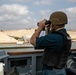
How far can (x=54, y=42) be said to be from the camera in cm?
238

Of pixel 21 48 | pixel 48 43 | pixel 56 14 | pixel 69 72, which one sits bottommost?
pixel 69 72

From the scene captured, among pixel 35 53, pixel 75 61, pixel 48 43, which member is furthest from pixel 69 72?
pixel 48 43

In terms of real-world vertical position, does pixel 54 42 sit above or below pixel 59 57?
above

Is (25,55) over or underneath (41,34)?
underneath

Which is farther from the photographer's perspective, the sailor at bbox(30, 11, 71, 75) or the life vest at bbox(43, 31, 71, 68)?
the life vest at bbox(43, 31, 71, 68)

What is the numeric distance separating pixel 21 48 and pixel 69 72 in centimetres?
101

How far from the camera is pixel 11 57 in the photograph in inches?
136

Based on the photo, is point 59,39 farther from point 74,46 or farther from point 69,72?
point 74,46

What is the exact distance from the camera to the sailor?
2.38m

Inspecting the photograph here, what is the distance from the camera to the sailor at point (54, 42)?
2.38 metres

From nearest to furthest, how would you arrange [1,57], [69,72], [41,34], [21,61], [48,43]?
[48,43] → [41,34] → [1,57] → [69,72] → [21,61]

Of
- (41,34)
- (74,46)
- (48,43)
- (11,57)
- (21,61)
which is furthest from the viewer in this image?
(74,46)

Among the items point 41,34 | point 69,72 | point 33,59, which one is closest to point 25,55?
point 33,59

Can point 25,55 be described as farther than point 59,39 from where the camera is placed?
Yes
